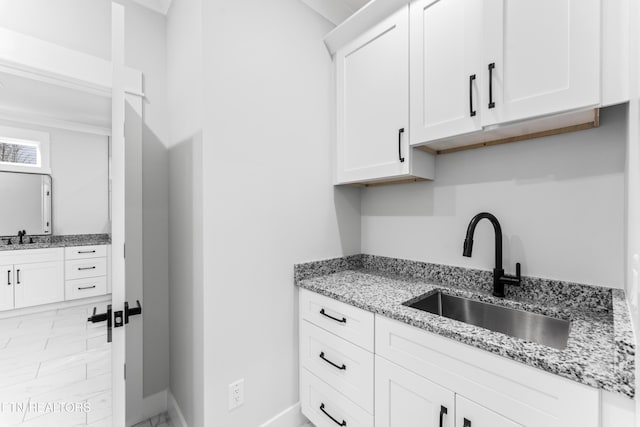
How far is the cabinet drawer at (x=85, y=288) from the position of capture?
1.31 metres

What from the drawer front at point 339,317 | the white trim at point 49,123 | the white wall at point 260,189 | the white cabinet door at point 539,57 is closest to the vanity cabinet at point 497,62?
the white cabinet door at point 539,57

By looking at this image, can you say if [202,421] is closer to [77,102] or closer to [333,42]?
[77,102]

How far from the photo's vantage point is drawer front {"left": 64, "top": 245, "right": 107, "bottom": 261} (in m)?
1.33

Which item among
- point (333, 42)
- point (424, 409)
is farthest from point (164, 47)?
point (424, 409)

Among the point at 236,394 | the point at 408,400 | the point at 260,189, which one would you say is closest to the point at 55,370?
the point at 236,394

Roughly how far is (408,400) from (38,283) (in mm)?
1761

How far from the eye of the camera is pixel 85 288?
1.31m

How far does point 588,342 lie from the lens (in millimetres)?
844

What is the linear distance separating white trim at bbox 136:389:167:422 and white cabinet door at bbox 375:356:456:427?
1403 millimetres

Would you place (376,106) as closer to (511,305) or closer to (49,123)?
(511,305)

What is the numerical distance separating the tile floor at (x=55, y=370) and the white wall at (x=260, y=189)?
577 mm

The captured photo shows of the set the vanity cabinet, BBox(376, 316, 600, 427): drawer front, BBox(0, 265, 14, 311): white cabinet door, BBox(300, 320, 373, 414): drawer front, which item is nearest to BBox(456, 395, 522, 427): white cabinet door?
BBox(376, 316, 600, 427): drawer front

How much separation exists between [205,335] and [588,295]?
1711mm

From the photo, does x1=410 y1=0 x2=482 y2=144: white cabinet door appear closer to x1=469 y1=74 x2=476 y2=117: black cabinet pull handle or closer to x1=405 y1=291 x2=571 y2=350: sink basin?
x1=469 y1=74 x2=476 y2=117: black cabinet pull handle
